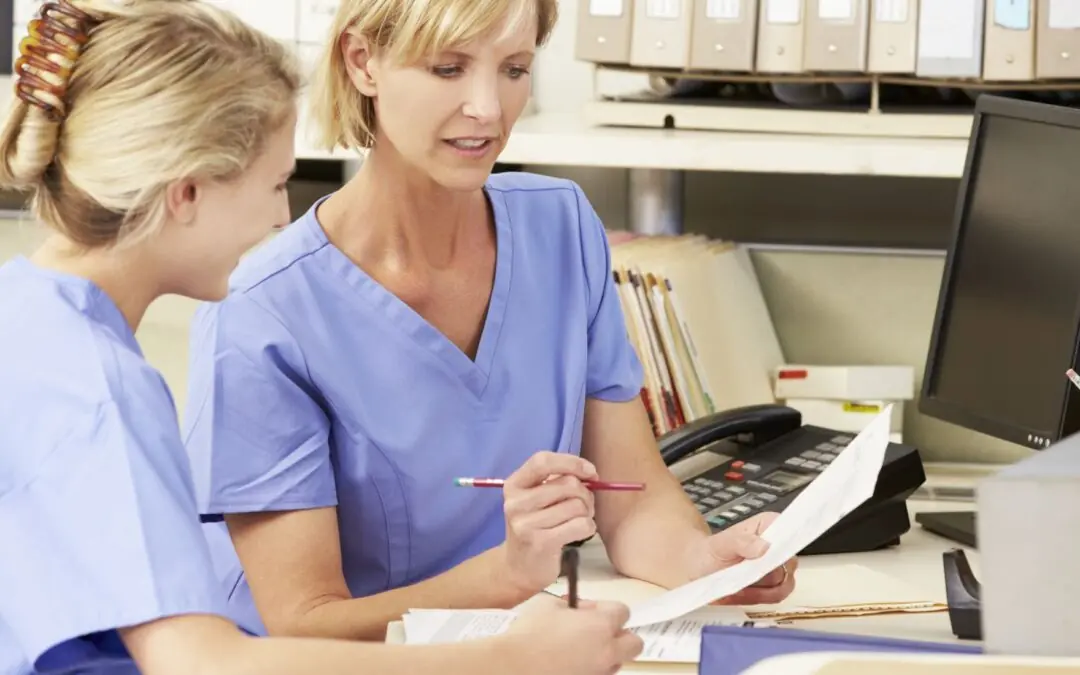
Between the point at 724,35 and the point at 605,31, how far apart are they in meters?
0.17

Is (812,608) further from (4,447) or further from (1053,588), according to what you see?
(4,447)

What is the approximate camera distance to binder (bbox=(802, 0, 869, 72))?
2113mm

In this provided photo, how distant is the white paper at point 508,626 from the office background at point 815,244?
0.97 metres

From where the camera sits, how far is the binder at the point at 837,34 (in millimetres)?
2113

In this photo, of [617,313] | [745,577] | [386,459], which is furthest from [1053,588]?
[617,313]

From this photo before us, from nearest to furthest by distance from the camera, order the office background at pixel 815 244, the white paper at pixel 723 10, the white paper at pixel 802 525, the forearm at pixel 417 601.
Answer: the white paper at pixel 802 525
the forearm at pixel 417 601
the white paper at pixel 723 10
the office background at pixel 815 244

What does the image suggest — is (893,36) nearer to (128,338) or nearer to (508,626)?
(508,626)

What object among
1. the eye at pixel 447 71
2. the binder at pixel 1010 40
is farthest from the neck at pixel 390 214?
the binder at pixel 1010 40

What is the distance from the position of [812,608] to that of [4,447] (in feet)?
2.46

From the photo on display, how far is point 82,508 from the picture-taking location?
1.05 m

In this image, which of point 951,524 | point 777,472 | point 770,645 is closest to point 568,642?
point 770,645

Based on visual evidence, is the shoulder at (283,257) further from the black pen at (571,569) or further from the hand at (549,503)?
the black pen at (571,569)

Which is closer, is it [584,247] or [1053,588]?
[1053,588]

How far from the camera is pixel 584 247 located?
1.73 metres
